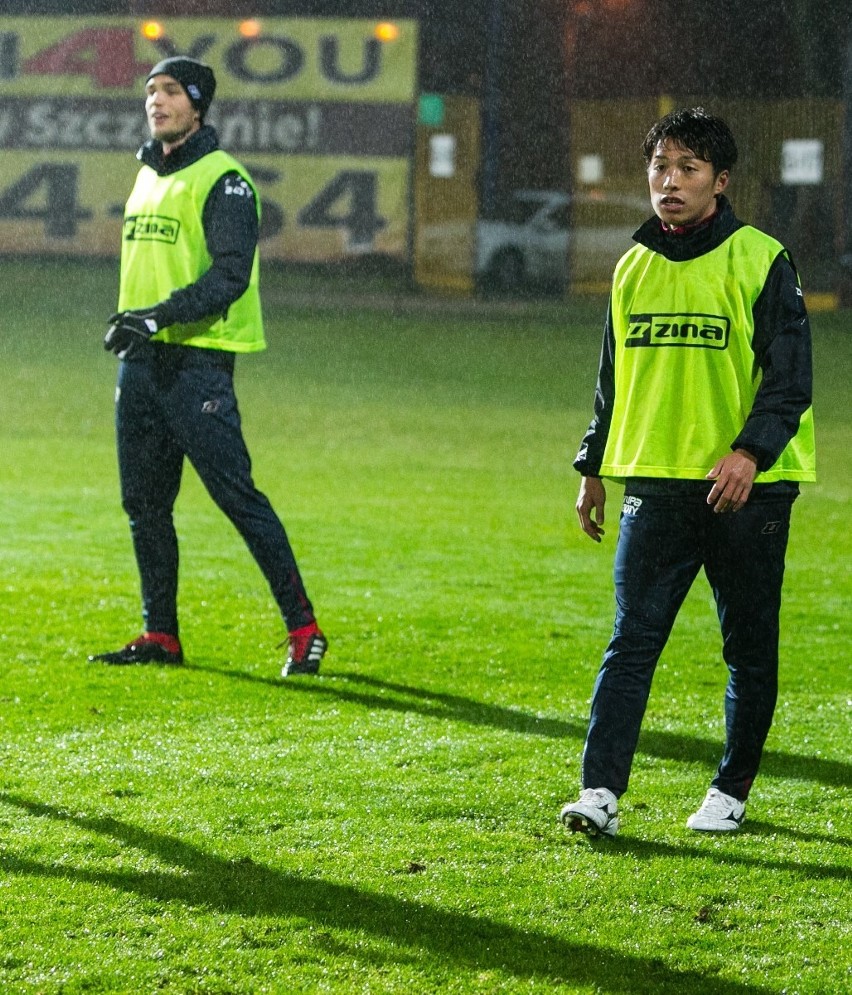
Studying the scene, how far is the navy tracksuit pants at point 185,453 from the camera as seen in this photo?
5535mm

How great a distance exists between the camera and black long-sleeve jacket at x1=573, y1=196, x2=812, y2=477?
373 centimetres

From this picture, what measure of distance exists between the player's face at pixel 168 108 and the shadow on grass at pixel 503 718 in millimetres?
1784

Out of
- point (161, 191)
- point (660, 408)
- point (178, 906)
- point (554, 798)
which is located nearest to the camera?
point (178, 906)

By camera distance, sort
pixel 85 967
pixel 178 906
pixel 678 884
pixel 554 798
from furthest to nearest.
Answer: pixel 554 798, pixel 678 884, pixel 178 906, pixel 85 967

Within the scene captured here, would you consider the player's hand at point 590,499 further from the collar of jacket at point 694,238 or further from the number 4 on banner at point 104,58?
the number 4 on banner at point 104,58

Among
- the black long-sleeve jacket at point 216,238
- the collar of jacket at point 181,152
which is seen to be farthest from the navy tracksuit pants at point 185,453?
the collar of jacket at point 181,152

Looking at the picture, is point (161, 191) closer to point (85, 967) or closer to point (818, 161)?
point (85, 967)

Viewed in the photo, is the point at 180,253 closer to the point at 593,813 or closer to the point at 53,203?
the point at 593,813


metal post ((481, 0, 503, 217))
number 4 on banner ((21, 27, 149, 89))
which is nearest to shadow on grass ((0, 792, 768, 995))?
metal post ((481, 0, 503, 217))

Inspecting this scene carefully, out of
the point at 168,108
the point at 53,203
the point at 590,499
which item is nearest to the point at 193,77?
the point at 168,108

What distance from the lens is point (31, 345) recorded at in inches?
811

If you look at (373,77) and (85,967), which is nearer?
(85,967)

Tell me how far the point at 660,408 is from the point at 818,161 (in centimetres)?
2503

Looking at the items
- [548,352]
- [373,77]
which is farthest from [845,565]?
[373,77]
